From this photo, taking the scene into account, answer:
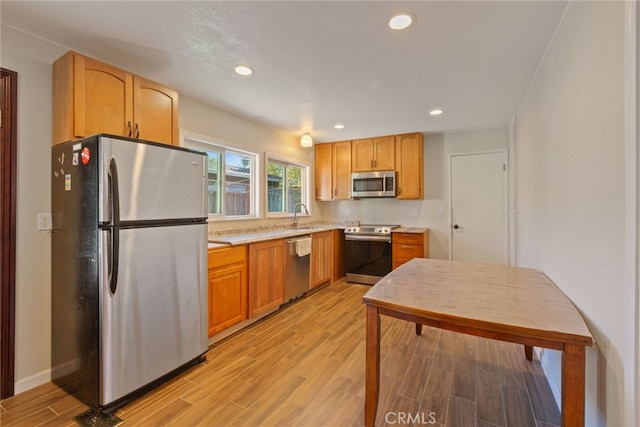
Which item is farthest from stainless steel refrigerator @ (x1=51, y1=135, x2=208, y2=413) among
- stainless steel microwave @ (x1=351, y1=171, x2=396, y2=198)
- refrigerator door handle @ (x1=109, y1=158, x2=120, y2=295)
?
stainless steel microwave @ (x1=351, y1=171, x2=396, y2=198)

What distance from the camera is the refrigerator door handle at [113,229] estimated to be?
1666 millimetres

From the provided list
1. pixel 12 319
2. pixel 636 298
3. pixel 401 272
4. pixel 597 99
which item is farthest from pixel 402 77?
pixel 12 319

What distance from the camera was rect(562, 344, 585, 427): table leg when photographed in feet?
3.39

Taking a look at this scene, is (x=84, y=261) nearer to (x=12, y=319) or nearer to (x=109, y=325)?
(x=109, y=325)

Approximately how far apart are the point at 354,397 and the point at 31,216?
2.48 meters

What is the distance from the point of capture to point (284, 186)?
4.56m

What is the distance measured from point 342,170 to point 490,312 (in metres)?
3.87

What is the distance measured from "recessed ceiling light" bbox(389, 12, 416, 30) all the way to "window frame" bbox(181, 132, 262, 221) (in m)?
2.19

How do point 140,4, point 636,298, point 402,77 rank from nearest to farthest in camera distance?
point 636,298 < point 140,4 < point 402,77

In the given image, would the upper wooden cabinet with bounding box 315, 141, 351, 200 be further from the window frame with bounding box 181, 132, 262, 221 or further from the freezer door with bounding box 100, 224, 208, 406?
the freezer door with bounding box 100, 224, 208, 406

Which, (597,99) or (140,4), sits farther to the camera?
(140,4)

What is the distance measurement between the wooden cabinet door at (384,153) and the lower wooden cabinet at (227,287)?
110 inches

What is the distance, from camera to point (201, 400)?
1782mm

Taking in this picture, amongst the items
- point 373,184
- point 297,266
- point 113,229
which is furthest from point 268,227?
point 113,229
